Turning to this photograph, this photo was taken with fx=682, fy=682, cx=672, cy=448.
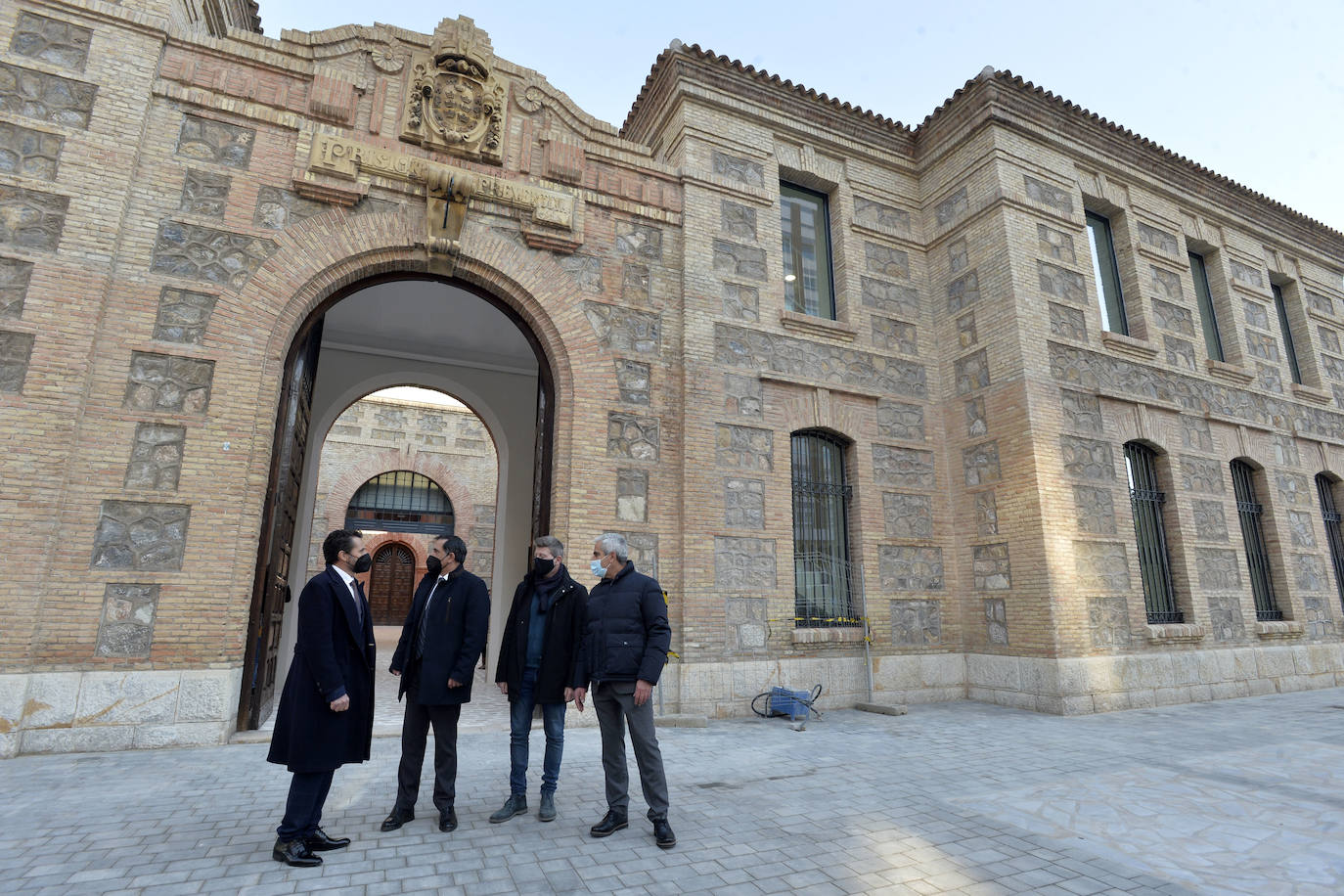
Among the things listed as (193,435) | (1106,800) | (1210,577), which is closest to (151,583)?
(193,435)

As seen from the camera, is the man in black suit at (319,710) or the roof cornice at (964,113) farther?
the roof cornice at (964,113)

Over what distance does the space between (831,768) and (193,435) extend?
22.1 ft

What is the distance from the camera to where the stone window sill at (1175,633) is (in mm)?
9773

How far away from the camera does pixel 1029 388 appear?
381 inches

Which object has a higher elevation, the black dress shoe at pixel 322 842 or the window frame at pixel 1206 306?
the window frame at pixel 1206 306

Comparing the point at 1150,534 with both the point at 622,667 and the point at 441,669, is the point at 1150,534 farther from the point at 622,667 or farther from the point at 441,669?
the point at 441,669

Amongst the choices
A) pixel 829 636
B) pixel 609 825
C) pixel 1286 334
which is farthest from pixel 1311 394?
pixel 609 825

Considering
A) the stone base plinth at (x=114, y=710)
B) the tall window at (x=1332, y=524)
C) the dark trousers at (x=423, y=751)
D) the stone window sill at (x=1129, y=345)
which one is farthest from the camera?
the tall window at (x=1332, y=524)

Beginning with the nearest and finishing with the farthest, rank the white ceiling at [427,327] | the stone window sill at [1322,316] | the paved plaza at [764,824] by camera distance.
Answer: the paved plaza at [764,824] → the white ceiling at [427,327] → the stone window sill at [1322,316]

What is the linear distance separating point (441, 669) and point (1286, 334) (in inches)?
717

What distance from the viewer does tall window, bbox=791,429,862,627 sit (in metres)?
9.41

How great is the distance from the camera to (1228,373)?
12.2 meters

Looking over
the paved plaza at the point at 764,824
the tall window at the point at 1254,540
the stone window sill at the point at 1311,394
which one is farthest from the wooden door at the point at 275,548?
the stone window sill at the point at 1311,394

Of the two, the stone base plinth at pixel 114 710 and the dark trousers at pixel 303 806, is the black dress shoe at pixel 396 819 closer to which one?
the dark trousers at pixel 303 806
